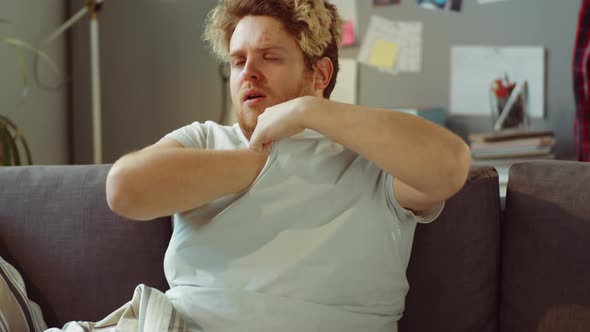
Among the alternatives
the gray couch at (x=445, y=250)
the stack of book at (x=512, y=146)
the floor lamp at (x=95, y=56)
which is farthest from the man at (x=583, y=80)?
the floor lamp at (x=95, y=56)

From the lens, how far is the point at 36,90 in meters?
2.90

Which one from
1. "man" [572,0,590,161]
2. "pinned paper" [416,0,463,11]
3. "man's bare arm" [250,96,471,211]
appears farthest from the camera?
"pinned paper" [416,0,463,11]

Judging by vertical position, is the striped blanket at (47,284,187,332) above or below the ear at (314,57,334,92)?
below

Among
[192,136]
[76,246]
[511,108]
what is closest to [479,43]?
[511,108]

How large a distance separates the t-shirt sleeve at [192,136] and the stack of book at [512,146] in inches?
45.2

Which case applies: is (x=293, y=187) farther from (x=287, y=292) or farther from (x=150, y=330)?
(x=150, y=330)

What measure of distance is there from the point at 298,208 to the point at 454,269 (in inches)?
14.9

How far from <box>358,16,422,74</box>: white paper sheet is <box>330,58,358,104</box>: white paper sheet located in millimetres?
42

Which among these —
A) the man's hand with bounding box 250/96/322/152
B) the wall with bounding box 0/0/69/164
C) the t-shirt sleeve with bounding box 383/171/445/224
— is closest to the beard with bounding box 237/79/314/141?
the man's hand with bounding box 250/96/322/152

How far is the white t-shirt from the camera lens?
1221 millimetres

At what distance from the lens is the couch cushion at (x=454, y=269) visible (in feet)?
4.68

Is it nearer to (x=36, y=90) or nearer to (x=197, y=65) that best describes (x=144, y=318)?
(x=197, y=65)

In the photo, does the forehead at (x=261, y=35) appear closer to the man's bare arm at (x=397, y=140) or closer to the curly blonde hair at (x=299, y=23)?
the curly blonde hair at (x=299, y=23)

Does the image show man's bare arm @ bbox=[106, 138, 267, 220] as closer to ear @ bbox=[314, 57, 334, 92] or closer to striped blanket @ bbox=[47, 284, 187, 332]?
striped blanket @ bbox=[47, 284, 187, 332]
